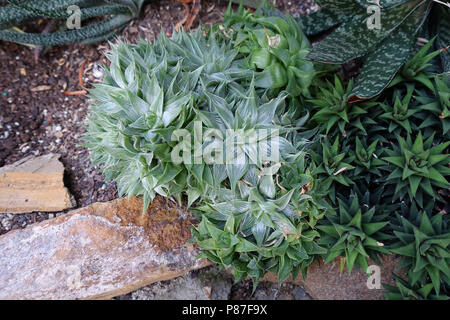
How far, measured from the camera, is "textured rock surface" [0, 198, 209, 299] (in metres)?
1.82

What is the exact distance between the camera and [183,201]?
192 cm

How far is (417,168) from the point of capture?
1497mm

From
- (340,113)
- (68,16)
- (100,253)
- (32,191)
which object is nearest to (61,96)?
(68,16)

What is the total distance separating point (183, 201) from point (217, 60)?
686mm

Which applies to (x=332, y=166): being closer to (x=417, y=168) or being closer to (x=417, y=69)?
(x=417, y=168)

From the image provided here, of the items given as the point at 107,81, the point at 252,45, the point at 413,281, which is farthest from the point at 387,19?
the point at 107,81

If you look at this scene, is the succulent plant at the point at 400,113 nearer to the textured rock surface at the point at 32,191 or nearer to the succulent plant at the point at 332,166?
the succulent plant at the point at 332,166

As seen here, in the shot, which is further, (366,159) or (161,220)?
(161,220)

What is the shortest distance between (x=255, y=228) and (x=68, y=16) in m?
1.45

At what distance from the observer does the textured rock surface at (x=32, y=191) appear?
204 cm

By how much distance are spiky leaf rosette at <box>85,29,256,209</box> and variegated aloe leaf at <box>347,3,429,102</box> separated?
42cm

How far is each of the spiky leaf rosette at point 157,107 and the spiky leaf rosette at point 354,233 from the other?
18.9 inches

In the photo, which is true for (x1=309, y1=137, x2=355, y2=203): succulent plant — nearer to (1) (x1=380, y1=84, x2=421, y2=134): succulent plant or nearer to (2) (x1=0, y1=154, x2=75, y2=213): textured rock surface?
(1) (x1=380, y1=84, x2=421, y2=134): succulent plant

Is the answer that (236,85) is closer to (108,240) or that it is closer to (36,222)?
(108,240)
